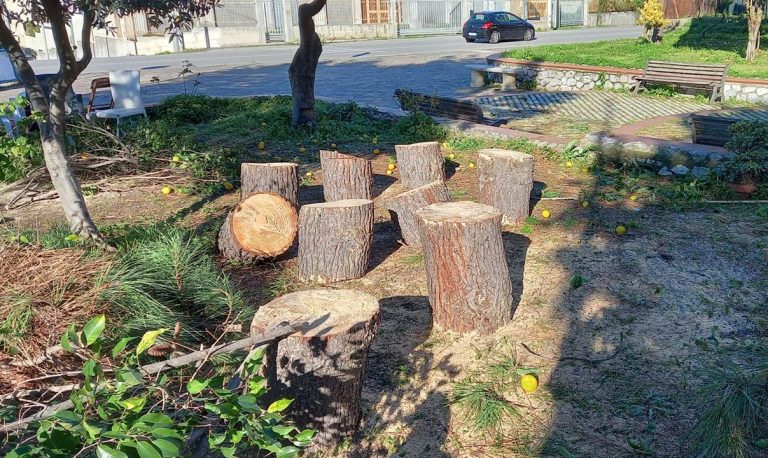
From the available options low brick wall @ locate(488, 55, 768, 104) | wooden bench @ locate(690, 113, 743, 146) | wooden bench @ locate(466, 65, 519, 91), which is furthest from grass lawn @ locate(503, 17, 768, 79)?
wooden bench @ locate(690, 113, 743, 146)

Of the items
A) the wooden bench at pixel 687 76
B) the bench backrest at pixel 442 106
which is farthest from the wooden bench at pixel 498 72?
the bench backrest at pixel 442 106

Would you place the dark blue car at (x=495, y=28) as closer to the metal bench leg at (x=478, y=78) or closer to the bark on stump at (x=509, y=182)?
the metal bench leg at (x=478, y=78)

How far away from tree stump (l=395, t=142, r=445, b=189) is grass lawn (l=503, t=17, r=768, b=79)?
868cm

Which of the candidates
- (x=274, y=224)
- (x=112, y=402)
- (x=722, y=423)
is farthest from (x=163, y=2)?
(x=722, y=423)

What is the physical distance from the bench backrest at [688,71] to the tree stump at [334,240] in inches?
387

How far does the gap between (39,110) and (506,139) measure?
19.0ft

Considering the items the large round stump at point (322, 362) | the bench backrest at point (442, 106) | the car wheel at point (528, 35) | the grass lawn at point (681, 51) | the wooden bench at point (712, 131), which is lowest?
the large round stump at point (322, 362)

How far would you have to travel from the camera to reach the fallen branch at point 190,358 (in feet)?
6.58

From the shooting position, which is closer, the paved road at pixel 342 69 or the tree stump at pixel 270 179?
the tree stump at pixel 270 179

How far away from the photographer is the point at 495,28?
92.0 ft

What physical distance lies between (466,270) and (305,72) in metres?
6.43

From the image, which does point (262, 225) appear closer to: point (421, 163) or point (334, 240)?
point (334, 240)

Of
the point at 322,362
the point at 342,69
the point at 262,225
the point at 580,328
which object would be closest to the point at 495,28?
the point at 342,69

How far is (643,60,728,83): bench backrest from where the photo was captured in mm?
12328
